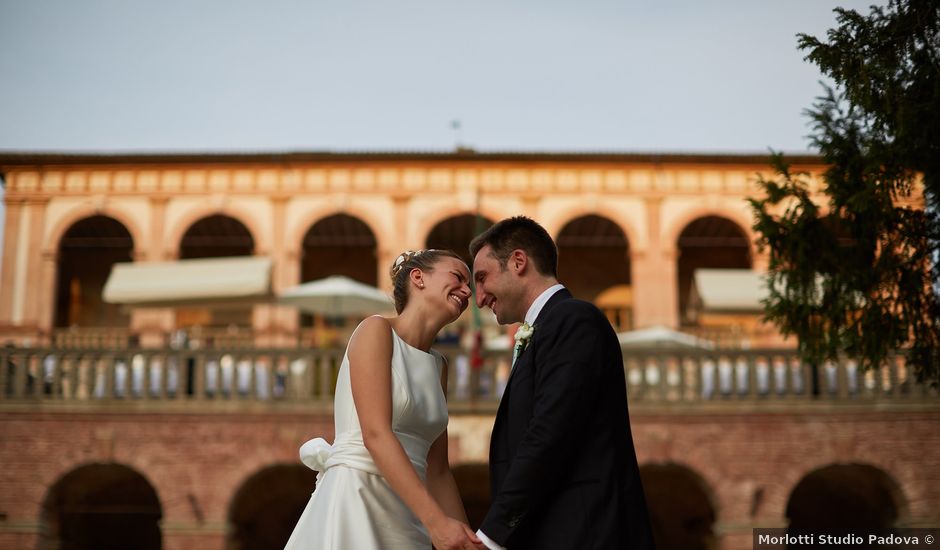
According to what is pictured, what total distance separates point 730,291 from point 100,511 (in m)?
12.3

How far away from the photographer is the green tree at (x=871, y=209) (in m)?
8.60

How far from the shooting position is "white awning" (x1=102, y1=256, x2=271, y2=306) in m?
21.2

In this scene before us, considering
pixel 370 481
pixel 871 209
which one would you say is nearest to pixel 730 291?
pixel 871 209

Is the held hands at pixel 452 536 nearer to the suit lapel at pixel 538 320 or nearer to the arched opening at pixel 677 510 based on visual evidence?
the suit lapel at pixel 538 320

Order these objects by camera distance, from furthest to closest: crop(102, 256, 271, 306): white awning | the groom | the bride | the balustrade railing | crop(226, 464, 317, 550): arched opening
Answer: crop(102, 256, 271, 306): white awning, crop(226, 464, 317, 550): arched opening, the balustrade railing, the bride, the groom

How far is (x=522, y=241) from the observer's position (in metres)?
3.95

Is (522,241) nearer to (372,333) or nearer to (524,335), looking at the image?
(524,335)

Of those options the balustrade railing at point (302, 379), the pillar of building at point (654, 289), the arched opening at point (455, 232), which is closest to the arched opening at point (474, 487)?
the balustrade railing at point (302, 379)

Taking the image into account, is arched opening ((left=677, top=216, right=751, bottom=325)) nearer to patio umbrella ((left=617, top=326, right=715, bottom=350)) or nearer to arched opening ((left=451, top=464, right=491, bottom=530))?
patio umbrella ((left=617, top=326, right=715, bottom=350))

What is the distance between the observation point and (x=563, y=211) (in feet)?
82.1

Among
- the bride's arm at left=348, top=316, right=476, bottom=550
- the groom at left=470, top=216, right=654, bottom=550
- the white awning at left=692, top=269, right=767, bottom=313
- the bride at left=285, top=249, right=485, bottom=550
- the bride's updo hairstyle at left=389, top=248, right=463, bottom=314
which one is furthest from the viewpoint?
the white awning at left=692, top=269, right=767, bottom=313

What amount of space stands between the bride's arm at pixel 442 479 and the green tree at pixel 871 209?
568 cm

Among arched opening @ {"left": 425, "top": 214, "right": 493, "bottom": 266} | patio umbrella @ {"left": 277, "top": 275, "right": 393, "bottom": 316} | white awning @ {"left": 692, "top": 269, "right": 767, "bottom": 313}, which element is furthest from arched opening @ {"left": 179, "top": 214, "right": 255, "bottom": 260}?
white awning @ {"left": 692, "top": 269, "right": 767, "bottom": 313}

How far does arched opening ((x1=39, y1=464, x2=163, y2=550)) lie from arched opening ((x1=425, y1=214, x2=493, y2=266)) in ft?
29.9
